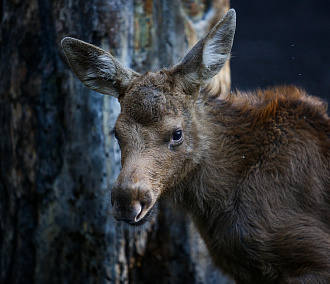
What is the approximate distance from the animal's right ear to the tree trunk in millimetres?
909

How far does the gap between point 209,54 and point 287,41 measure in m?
3.44

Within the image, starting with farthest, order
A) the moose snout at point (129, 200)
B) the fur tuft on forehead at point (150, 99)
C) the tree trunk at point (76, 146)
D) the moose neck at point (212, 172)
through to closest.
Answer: the tree trunk at point (76, 146) < the moose neck at point (212, 172) < the fur tuft on forehead at point (150, 99) < the moose snout at point (129, 200)

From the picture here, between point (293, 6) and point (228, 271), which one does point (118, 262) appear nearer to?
point (228, 271)

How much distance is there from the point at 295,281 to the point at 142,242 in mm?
2297

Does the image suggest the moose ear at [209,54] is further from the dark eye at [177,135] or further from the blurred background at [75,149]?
the blurred background at [75,149]

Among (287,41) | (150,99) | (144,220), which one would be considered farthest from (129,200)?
(287,41)

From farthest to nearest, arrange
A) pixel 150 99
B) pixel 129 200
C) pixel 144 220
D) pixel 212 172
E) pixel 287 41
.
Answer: pixel 287 41 → pixel 212 172 → pixel 150 99 → pixel 144 220 → pixel 129 200

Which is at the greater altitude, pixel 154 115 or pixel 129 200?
pixel 154 115

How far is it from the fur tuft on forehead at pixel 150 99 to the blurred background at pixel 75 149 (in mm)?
1202

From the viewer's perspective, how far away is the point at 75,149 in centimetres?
533

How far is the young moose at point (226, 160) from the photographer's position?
3.68 meters

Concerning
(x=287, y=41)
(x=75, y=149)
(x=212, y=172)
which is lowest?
(x=75, y=149)

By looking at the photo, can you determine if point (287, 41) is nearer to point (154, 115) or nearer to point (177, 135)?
point (177, 135)

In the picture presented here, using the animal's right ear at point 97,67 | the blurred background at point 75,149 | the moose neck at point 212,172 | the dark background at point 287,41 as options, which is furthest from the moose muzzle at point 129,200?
the dark background at point 287,41
